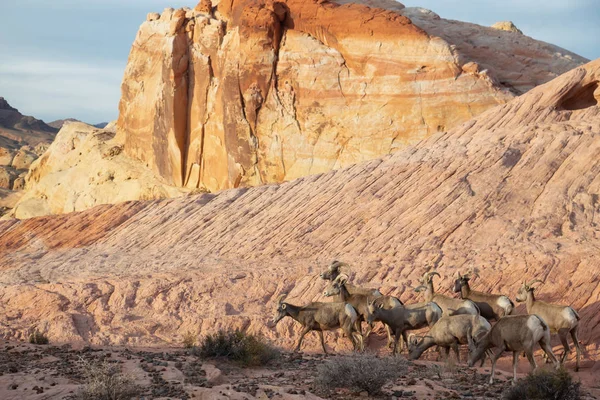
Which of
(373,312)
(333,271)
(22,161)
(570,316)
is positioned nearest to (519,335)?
(570,316)

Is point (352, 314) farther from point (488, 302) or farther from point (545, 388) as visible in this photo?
point (545, 388)

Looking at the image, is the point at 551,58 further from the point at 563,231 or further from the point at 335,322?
the point at 335,322

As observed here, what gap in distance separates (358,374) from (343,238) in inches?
411

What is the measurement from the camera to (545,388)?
9.83 m

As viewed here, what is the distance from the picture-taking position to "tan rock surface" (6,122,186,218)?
37.0 meters

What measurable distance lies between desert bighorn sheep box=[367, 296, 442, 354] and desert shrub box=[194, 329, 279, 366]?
2359mm

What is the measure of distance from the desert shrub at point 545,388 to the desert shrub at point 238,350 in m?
4.37

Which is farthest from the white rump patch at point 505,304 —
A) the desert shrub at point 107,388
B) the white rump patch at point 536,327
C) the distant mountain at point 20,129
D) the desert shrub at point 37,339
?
the distant mountain at point 20,129

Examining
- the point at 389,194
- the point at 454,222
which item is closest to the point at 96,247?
the point at 389,194

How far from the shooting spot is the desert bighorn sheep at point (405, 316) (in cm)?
1445

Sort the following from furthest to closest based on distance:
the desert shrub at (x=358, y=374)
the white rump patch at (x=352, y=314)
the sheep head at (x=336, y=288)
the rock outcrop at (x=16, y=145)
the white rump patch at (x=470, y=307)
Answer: the rock outcrop at (x=16, y=145) < the sheep head at (x=336, y=288) < the white rump patch at (x=352, y=314) < the white rump patch at (x=470, y=307) < the desert shrub at (x=358, y=374)

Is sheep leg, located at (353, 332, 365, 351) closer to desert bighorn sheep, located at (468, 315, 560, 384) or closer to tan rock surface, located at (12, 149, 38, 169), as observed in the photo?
desert bighorn sheep, located at (468, 315, 560, 384)

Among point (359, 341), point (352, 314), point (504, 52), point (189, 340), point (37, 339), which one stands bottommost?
point (37, 339)

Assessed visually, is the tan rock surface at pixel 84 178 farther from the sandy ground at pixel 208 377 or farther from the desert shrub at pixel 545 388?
the desert shrub at pixel 545 388
